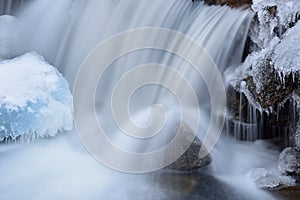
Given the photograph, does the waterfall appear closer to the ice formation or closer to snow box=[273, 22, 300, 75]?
the ice formation

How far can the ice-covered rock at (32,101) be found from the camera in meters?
3.94

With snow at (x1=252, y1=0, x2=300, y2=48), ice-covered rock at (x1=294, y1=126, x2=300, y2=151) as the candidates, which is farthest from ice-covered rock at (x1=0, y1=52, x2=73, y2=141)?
ice-covered rock at (x1=294, y1=126, x2=300, y2=151)

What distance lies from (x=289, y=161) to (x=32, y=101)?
294 centimetres

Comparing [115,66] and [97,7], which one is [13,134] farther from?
[97,7]

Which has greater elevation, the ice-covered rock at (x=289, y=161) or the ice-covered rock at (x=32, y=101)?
the ice-covered rock at (x=32, y=101)

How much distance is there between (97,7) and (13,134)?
2927 mm

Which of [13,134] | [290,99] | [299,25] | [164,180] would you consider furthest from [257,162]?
[13,134]

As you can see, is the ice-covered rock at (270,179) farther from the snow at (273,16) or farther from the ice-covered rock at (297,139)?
the snow at (273,16)

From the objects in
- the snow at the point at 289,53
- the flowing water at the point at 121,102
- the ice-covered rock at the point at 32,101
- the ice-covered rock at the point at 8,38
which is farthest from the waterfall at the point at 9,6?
the snow at the point at 289,53

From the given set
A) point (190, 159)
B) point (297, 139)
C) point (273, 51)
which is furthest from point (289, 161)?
point (273, 51)

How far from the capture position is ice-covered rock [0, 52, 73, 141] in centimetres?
394

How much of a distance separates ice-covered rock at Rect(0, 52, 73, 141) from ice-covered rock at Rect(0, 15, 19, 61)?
3.59 feet

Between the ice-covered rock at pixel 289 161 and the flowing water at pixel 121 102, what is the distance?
23cm

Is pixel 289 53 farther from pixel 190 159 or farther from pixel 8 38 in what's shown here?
pixel 8 38
